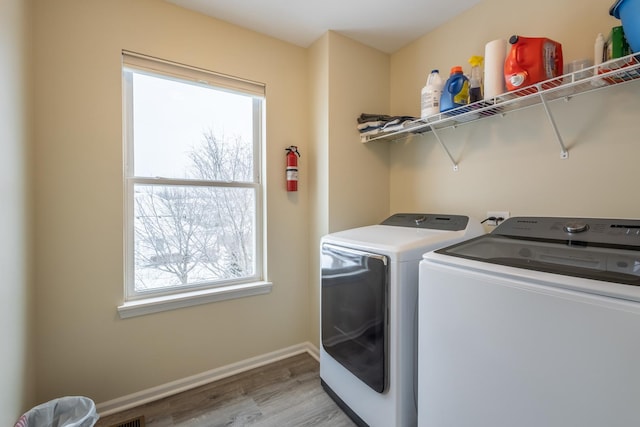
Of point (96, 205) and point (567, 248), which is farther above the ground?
point (96, 205)

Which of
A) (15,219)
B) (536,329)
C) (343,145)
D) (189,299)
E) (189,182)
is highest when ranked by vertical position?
(343,145)

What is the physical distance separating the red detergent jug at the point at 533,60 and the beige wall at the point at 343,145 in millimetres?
1085

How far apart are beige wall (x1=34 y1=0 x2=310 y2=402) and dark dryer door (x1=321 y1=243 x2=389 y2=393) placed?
781mm

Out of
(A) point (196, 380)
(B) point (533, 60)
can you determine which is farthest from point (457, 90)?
(A) point (196, 380)

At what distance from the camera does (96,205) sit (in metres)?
1.60

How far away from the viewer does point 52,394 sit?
4.97 ft

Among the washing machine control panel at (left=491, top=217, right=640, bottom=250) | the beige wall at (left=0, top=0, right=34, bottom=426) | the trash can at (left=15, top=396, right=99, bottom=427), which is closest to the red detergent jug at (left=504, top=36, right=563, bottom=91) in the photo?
the washing machine control panel at (left=491, top=217, right=640, bottom=250)

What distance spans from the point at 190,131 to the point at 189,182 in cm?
36

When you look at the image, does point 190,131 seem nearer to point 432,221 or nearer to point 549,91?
point 432,221

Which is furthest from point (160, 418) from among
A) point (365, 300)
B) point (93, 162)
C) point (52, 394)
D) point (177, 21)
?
point (177, 21)

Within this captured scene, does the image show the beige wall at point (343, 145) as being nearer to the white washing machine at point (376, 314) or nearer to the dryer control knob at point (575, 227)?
the white washing machine at point (376, 314)

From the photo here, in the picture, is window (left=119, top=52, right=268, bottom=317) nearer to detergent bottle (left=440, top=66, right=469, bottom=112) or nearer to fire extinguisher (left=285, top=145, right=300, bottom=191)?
fire extinguisher (left=285, top=145, right=300, bottom=191)

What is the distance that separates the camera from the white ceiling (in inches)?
70.1

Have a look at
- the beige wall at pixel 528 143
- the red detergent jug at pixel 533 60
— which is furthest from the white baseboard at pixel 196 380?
the red detergent jug at pixel 533 60
